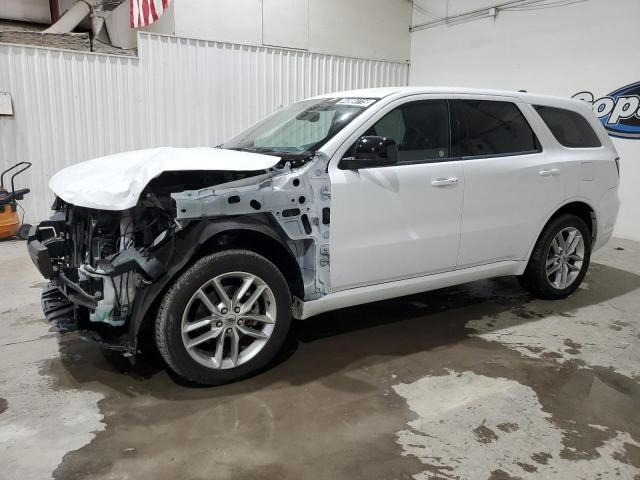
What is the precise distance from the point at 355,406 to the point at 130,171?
5.84ft

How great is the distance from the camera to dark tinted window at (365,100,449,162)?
11.2 ft

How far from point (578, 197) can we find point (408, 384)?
2413mm

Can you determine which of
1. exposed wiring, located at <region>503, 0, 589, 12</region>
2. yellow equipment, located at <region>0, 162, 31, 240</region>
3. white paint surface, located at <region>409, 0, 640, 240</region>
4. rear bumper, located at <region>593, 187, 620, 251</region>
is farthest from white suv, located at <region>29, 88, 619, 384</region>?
exposed wiring, located at <region>503, 0, 589, 12</region>

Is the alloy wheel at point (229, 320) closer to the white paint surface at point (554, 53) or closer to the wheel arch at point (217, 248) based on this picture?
the wheel arch at point (217, 248)

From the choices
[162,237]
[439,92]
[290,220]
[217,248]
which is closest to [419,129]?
[439,92]

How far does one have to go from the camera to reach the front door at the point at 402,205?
3.16m

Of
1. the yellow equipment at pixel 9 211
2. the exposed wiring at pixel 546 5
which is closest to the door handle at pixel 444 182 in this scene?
the yellow equipment at pixel 9 211

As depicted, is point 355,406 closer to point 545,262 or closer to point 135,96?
point 545,262

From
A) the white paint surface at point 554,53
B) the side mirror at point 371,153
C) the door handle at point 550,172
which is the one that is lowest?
the door handle at point 550,172

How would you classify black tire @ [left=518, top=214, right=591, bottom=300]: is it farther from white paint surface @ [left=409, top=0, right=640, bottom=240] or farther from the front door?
white paint surface @ [left=409, top=0, right=640, bottom=240]

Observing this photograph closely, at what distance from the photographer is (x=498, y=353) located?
3545mm

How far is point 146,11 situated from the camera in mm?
7555

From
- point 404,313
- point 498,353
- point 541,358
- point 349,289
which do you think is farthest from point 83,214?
point 541,358

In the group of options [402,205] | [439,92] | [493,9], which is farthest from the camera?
[493,9]
